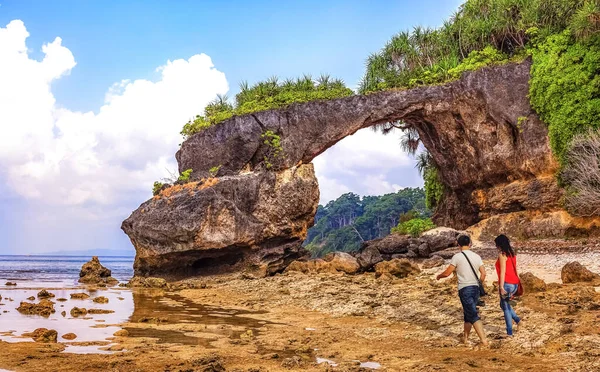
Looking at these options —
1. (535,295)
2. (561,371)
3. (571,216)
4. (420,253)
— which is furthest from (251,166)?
(561,371)

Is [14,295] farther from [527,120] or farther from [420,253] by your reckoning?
[527,120]

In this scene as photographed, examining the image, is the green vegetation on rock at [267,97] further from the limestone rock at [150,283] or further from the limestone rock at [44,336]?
the limestone rock at [44,336]

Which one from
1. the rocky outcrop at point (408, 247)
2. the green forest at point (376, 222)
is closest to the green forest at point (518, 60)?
the rocky outcrop at point (408, 247)

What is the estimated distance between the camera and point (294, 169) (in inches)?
949

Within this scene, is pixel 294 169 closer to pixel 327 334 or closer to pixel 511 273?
pixel 327 334

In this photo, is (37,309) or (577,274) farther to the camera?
(37,309)

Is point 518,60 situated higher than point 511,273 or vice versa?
point 518,60

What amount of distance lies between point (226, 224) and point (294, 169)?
409 cm

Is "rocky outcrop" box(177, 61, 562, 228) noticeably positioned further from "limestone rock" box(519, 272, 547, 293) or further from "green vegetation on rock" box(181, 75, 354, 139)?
"limestone rock" box(519, 272, 547, 293)

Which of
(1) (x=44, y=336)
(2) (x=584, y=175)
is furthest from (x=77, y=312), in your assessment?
(2) (x=584, y=175)

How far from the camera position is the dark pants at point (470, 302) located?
25.9 feet

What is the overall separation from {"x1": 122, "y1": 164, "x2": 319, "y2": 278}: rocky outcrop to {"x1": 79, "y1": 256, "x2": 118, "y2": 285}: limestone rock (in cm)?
141

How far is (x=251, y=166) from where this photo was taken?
24.2 metres

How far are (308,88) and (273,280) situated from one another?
9934 millimetres
